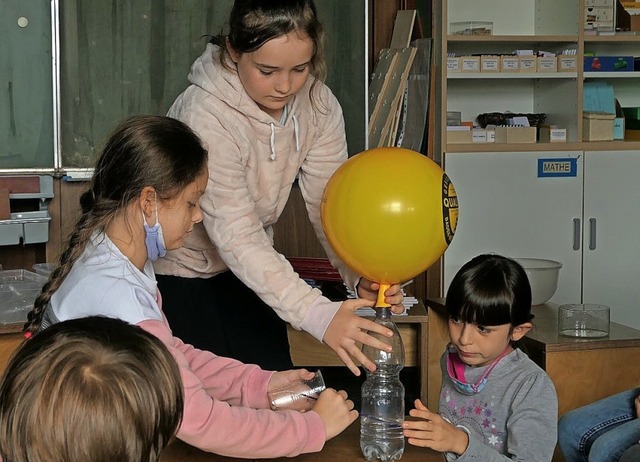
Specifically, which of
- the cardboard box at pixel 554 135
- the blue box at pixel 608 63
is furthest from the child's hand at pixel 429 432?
the blue box at pixel 608 63

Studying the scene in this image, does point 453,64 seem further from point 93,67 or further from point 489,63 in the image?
point 93,67

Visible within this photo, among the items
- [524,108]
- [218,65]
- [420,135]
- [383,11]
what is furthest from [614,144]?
[218,65]

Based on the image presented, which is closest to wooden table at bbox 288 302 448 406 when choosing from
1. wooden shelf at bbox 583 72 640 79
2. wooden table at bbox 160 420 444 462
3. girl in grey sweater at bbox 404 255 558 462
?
girl in grey sweater at bbox 404 255 558 462

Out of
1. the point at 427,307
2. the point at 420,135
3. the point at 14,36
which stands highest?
the point at 14,36

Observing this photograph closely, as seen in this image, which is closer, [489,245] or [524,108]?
[489,245]

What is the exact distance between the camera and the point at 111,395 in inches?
37.9

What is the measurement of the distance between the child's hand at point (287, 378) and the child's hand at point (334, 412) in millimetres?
128

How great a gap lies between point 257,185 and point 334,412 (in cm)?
59

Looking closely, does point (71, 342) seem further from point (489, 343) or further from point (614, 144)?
point (614, 144)

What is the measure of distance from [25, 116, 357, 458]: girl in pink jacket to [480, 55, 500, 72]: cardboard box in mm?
2703

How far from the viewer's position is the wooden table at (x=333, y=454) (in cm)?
149

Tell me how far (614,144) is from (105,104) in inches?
85.6

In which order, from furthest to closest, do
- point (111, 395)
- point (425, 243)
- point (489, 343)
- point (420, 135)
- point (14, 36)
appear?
point (420, 135)
point (14, 36)
point (489, 343)
point (425, 243)
point (111, 395)

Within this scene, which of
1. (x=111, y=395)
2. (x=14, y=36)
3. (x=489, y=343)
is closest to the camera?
(x=111, y=395)
